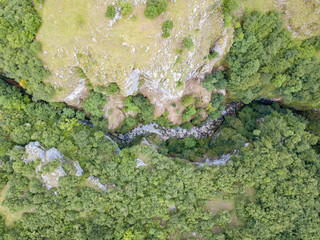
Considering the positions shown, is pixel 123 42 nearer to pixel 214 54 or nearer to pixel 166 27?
pixel 166 27

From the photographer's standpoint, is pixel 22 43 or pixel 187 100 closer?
pixel 22 43

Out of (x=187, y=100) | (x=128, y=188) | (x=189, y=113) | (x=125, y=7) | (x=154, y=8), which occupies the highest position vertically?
(x=154, y=8)

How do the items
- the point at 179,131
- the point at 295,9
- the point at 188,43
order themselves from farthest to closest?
the point at 179,131 < the point at 295,9 < the point at 188,43

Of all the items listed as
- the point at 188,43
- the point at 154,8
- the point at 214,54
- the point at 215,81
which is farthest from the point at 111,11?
the point at 215,81

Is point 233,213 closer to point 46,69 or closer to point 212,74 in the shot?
point 212,74

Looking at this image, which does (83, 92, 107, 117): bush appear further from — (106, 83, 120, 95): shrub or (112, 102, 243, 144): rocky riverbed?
(112, 102, 243, 144): rocky riverbed

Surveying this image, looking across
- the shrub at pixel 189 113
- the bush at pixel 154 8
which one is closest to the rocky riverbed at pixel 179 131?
the shrub at pixel 189 113

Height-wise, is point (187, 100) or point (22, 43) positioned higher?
point (187, 100)
